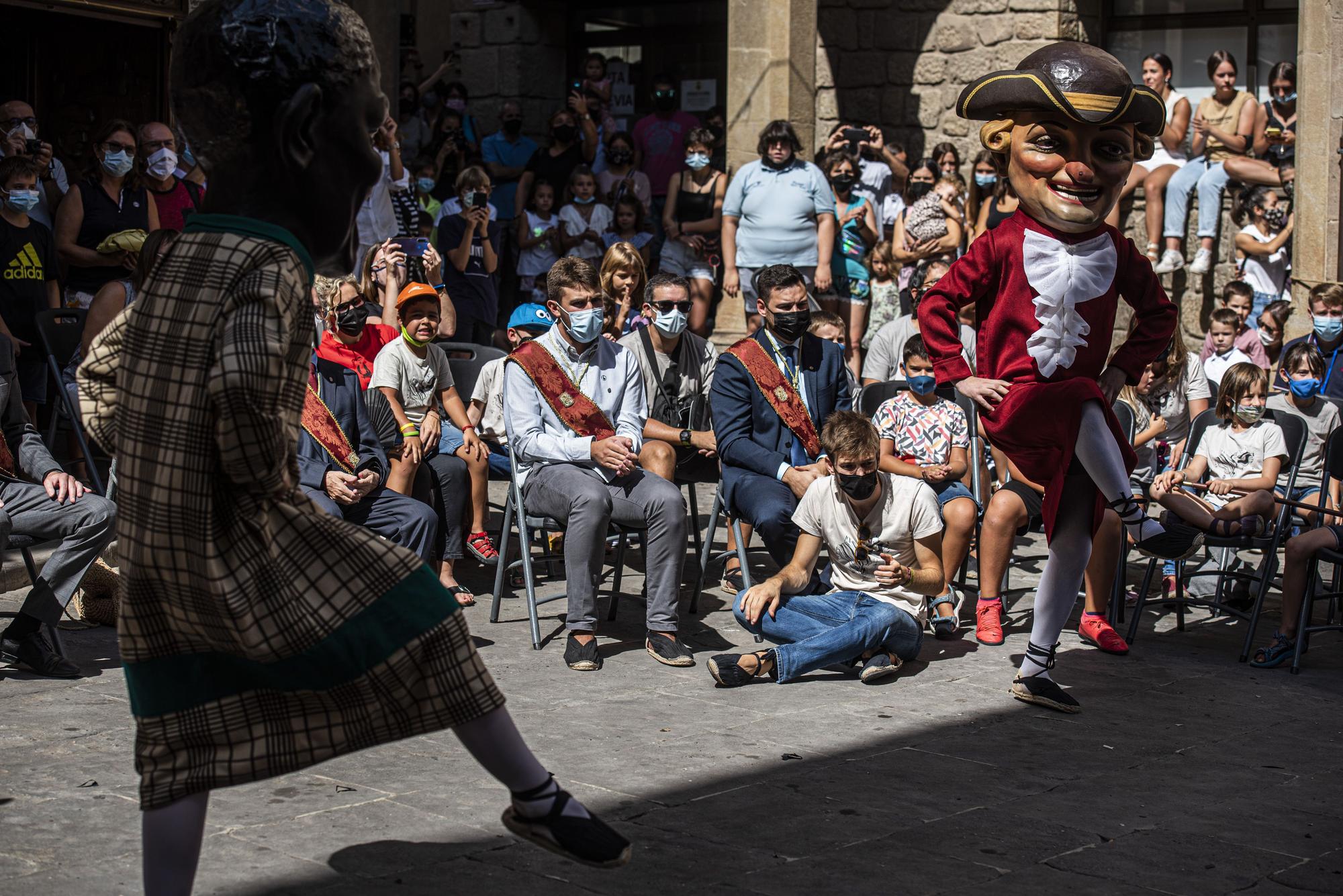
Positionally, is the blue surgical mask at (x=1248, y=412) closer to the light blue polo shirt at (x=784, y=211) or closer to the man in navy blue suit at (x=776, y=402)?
the man in navy blue suit at (x=776, y=402)

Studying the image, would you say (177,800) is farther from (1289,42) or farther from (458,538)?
(1289,42)

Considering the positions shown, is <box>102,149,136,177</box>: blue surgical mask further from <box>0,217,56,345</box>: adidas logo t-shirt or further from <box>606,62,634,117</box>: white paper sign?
<box>606,62,634,117</box>: white paper sign

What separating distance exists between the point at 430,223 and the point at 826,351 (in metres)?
5.64

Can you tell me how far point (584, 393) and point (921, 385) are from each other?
1663 mm

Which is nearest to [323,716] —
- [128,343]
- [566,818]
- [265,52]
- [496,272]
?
[566,818]

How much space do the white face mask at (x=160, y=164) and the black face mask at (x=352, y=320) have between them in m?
2.71

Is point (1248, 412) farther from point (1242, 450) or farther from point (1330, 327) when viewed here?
point (1330, 327)

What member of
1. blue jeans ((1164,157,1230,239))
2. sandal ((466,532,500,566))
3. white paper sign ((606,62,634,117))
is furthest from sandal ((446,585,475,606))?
white paper sign ((606,62,634,117))

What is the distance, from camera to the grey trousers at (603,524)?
249 inches

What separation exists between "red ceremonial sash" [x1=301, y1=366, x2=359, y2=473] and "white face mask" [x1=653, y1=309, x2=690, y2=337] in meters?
1.72

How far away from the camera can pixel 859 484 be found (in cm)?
626

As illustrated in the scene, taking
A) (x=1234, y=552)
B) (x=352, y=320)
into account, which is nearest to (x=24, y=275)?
(x=352, y=320)

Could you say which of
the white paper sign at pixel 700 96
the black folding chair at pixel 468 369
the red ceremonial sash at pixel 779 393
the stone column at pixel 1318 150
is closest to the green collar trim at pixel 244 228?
the red ceremonial sash at pixel 779 393

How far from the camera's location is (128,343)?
313cm
